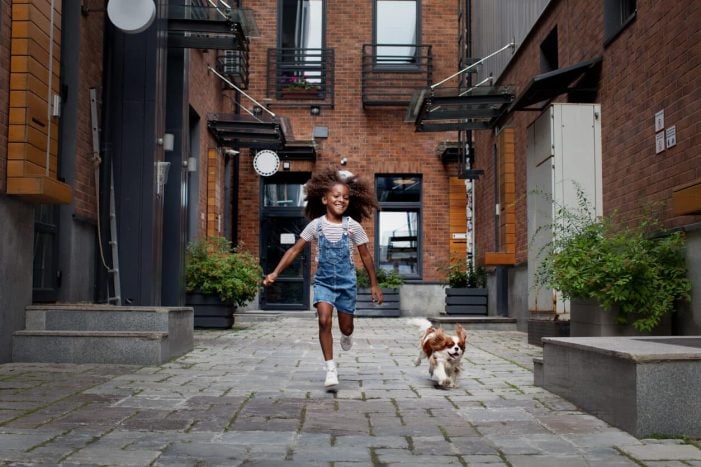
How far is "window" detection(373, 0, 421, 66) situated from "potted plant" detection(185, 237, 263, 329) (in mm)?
7747

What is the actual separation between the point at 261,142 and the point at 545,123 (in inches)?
261

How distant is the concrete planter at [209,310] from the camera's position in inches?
453

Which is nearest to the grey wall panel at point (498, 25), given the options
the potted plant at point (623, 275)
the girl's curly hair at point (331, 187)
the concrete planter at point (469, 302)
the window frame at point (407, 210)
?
the window frame at point (407, 210)

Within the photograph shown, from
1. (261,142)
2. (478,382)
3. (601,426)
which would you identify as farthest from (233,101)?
(601,426)

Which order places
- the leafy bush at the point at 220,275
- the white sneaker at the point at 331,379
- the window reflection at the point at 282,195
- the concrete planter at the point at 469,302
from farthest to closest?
the window reflection at the point at 282,195 < the concrete planter at the point at 469,302 < the leafy bush at the point at 220,275 < the white sneaker at the point at 331,379

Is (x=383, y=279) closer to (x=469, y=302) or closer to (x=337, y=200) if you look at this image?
(x=469, y=302)

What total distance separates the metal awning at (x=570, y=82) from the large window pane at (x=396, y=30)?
8573 mm

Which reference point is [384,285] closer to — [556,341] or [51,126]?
[51,126]

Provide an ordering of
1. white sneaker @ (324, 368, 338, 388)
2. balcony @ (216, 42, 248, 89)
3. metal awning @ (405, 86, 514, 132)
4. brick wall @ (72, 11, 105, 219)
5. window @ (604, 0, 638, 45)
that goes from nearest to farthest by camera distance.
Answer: white sneaker @ (324, 368, 338, 388)
brick wall @ (72, 11, 105, 219)
window @ (604, 0, 638, 45)
metal awning @ (405, 86, 514, 132)
balcony @ (216, 42, 248, 89)

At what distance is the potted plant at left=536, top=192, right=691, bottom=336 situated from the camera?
6391 mm

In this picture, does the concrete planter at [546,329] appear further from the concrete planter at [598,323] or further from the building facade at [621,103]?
the concrete planter at [598,323]

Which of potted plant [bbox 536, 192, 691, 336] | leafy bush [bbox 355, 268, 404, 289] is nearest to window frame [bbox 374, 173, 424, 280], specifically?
leafy bush [bbox 355, 268, 404, 289]

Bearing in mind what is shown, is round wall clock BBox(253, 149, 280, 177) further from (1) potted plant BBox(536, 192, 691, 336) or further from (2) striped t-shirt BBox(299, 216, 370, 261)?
(2) striped t-shirt BBox(299, 216, 370, 261)

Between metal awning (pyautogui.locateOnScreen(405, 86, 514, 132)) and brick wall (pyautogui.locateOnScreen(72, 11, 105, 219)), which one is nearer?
brick wall (pyautogui.locateOnScreen(72, 11, 105, 219))
